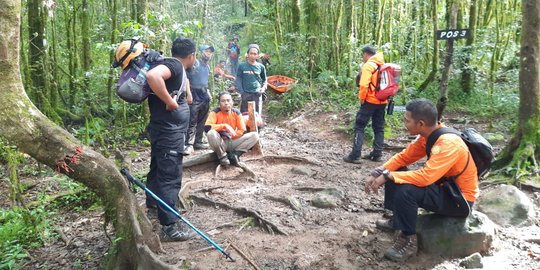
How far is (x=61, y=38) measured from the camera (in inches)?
563

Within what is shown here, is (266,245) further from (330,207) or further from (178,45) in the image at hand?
(178,45)

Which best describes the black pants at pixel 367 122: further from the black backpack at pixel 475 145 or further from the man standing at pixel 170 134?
the man standing at pixel 170 134

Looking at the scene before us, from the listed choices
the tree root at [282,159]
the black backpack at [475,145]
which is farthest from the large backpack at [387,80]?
the black backpack at [475,145]

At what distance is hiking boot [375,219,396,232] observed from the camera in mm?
4429

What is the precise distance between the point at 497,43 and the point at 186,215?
10113 millimetres

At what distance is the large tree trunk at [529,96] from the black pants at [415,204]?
2425mm

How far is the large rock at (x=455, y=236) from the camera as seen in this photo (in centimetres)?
390

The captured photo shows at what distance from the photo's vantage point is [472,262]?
377 centimetres

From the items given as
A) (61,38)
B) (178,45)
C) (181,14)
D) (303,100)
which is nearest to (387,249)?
(178,45)

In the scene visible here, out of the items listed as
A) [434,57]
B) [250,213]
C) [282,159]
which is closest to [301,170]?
[282,159]

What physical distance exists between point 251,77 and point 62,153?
618 cm

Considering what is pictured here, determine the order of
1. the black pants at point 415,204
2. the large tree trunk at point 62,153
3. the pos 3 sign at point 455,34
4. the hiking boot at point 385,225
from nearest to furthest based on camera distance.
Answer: the large tree trunk at point 62,153 < the black pants at point 415,204 < the hiking boot at point 385,225 < the pos 3 sign at point 455,34

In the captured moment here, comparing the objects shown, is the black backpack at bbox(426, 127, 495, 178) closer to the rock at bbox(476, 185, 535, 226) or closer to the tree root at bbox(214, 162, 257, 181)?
the rock at bbox(476, 185, 535, 226)

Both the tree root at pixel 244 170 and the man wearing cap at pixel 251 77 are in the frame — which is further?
the man wearing cap at pixel 251 77
